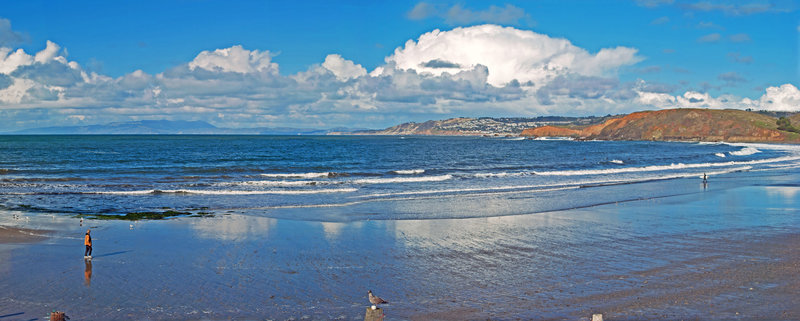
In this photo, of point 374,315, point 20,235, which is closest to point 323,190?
point 20,235

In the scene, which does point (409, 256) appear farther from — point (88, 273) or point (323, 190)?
point (323, 190)

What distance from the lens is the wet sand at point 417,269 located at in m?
10.5

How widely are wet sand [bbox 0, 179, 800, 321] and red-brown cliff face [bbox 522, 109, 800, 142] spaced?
437 feet

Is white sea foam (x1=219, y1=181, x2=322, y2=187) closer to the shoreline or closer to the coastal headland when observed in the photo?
the shoreline

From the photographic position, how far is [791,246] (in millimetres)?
15828

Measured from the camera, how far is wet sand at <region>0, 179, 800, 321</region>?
34.6ft

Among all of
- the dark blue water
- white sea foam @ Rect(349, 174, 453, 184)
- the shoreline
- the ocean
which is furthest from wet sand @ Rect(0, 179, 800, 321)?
white sea foam @ Rect(349, 174, 453, 184)

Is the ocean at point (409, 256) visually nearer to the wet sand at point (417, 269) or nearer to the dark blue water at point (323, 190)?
the wet sand at point (417, 269)

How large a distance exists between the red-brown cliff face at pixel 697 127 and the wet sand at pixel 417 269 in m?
133

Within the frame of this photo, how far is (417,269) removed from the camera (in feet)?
44.5

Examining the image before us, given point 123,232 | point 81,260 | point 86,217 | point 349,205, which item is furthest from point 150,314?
point 349,205

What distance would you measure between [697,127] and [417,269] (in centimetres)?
16054

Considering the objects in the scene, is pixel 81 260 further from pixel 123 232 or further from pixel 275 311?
pixel 275 311

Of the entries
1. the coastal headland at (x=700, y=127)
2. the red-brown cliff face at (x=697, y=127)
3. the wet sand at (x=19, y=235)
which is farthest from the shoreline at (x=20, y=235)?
the red-brown cliff face at (x=697, y=127)
